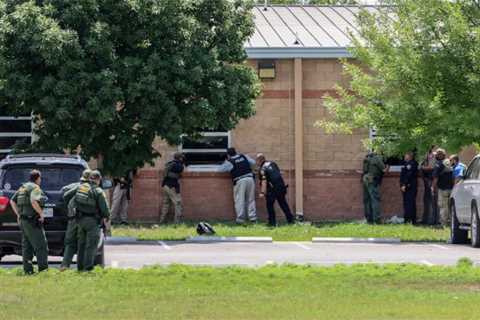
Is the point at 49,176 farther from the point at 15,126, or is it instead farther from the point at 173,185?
the point at 15,126

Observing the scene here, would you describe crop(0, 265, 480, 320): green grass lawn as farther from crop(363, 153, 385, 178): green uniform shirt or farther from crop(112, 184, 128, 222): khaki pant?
crop(363, 153, 385, 178): green uniform shirt

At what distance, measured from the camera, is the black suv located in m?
19.3

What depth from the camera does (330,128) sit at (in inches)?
1025

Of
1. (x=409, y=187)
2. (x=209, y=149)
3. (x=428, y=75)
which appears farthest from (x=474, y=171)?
(x=209, y=149)

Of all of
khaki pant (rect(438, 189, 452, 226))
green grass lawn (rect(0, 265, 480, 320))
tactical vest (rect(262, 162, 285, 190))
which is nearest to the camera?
green grass lawn (rect(0, 265, 480, 320))

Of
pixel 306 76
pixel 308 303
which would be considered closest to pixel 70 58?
pixel 306 76

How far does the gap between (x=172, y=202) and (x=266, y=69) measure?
13.9 feet

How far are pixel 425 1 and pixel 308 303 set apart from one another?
7068 mm

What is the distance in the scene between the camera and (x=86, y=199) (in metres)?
17.9

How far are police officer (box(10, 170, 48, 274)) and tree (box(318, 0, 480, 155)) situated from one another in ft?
18.4

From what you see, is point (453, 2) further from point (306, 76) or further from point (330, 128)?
point (306, 76)

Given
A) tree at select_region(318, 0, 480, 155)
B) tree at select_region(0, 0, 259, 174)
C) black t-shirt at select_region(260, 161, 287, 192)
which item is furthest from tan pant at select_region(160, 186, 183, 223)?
tree at select_region(318, 0, 480, 155)

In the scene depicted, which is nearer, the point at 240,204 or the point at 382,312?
the point at 382,312

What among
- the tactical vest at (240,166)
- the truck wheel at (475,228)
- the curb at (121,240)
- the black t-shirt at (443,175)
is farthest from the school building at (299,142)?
the truck wheel at (475,228)
